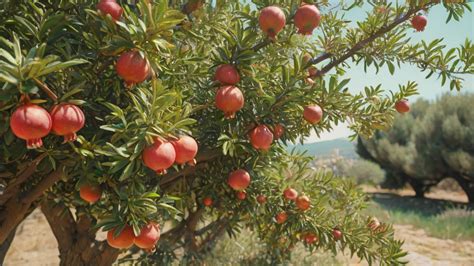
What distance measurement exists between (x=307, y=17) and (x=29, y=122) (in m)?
0.99

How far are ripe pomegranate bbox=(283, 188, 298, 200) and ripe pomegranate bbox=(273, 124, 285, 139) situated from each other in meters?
0.83

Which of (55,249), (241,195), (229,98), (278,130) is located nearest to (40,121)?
(229,98)

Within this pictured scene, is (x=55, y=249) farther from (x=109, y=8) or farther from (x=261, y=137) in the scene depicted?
(x=109, y=8)

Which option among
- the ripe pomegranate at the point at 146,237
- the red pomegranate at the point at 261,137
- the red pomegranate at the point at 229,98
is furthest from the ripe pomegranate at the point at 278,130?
the ripe pomegranate at the point at 146,237

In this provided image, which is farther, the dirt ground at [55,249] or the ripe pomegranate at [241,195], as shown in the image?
the dirt ground at [55,249]

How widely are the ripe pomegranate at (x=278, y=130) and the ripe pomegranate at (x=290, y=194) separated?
83 centimetres

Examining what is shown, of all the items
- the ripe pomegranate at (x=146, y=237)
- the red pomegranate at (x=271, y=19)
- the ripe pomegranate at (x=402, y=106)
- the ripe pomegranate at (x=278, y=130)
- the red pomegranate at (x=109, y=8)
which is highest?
the red pomegranate at (x=271, y=19)

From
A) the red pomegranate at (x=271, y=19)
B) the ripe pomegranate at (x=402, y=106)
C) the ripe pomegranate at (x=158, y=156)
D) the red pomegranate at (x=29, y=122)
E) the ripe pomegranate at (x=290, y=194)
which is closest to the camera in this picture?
the red pomegranate at (x=29, y=122)

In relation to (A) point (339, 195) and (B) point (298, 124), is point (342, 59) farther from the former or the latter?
(A) point (339, 195)

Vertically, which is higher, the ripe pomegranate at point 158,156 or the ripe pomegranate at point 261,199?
the ripe pomegranate at point 158,156

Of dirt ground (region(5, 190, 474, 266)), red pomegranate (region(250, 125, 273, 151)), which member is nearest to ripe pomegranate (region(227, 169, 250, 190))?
red pomegranate (region(250, 125, 273, 151))

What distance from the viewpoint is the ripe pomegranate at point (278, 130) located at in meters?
1.82

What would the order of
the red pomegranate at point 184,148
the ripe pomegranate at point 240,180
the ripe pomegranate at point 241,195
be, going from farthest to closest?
1. the ripe pomegranate at point 241,195
2. the ripe pomegranate at point 240,180
3. the red pomegranate at point 184,148

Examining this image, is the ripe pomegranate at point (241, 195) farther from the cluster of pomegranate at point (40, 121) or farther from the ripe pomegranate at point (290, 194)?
the cluster of pomegranate at point (40, 121)
